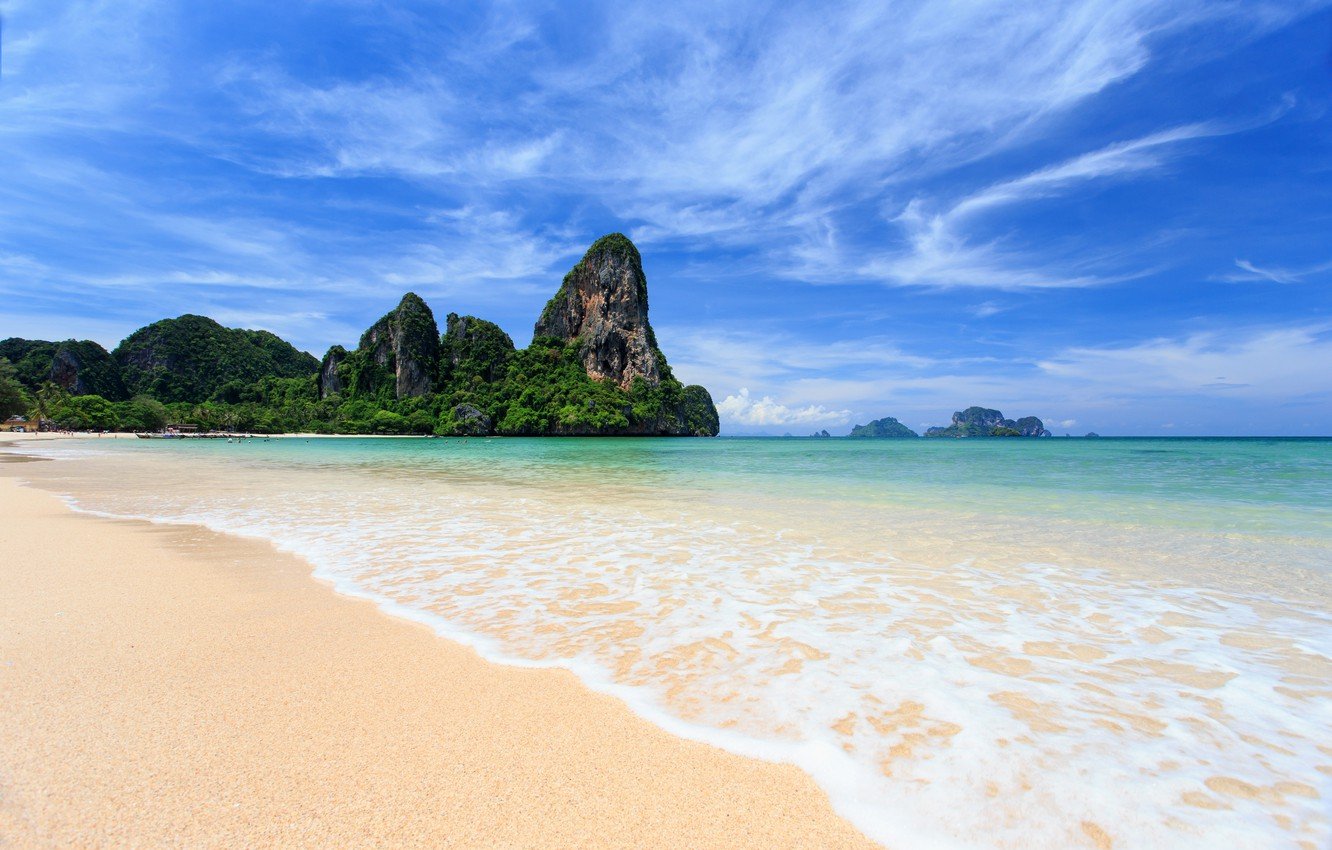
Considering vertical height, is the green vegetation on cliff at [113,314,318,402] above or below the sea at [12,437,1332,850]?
above

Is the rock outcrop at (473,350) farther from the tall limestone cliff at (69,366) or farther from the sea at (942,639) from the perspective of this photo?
the sea at (942,639)

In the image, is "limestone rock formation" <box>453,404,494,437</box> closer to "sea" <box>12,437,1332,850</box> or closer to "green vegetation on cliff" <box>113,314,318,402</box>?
"green vegetation on cliff" <box>113,314,318,402</box>

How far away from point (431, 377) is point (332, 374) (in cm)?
2576

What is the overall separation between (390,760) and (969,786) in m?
2.48

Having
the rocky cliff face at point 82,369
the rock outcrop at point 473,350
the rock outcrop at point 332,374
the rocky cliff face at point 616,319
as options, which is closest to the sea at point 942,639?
the rocky cliff face at point 616,319

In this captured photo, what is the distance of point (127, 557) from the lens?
607cm

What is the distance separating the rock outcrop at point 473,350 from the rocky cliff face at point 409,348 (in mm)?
3018

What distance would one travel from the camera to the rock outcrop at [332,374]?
12033 cm

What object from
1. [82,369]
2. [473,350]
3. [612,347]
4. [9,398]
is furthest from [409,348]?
[82,369]

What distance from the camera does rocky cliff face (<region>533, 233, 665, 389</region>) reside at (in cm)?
11075

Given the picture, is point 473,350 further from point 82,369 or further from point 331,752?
point 331,752

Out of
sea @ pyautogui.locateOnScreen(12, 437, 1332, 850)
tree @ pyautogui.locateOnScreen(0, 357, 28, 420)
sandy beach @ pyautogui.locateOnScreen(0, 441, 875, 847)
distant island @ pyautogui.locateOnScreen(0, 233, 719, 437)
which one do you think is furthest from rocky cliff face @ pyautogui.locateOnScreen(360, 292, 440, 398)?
sandy beach @ pyautogui.locateOnScreen(0, 441, 875, 847)

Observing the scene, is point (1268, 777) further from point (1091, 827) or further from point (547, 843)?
point (547, 843)

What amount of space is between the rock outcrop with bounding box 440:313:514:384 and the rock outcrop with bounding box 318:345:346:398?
23.3 meters
